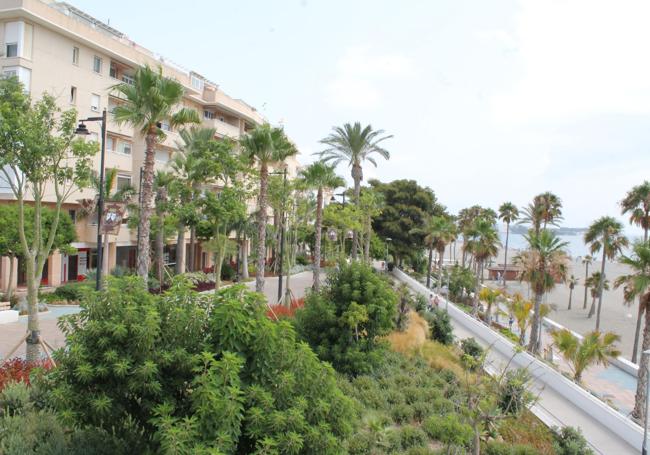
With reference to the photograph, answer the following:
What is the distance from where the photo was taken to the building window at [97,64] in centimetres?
3266

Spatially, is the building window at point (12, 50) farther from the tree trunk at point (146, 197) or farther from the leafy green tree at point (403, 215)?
the leafy green tree at point (403, 215)

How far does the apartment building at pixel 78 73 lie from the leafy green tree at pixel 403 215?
26113 mm

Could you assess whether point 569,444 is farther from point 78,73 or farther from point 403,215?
point 403,215

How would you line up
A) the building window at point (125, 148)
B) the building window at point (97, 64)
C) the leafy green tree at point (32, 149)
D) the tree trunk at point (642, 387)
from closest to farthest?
the leafy green tree at point (32, 149) → the tree trunk at point (642, 387) → the building window at point (97, 64) → the building window at point (125, 148)

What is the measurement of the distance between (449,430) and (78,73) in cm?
3025

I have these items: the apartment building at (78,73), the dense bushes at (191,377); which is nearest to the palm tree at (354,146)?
the apartment building at (78,73)

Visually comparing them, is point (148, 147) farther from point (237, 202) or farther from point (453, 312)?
point (453, 312)

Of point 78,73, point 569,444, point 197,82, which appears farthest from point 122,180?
point 569,444

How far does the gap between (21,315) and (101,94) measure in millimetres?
16509

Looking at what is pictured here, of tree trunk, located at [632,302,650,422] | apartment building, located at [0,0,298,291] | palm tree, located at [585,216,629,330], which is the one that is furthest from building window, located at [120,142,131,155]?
palm tree, located at [585,216,629,330]

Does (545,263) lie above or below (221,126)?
below

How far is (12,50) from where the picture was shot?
2775 cm

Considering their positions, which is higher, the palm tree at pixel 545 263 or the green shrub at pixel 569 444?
the palm tree at pixel 545 263

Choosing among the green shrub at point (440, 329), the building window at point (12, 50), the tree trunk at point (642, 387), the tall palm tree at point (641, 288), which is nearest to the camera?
the tree trunk at point (642, 387)
